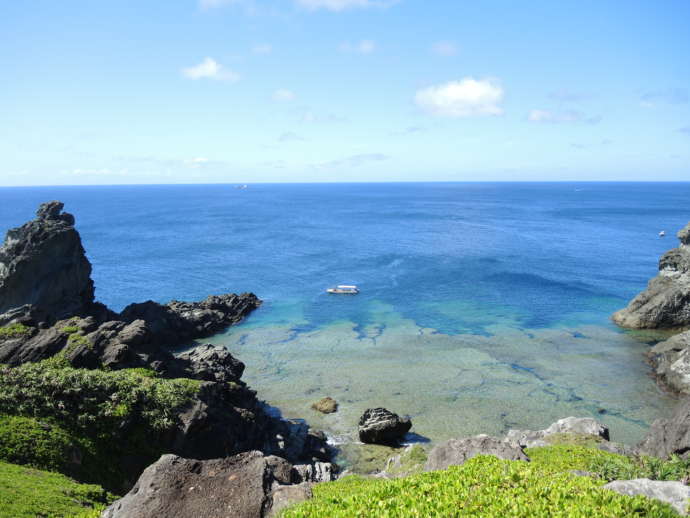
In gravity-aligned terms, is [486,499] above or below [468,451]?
above

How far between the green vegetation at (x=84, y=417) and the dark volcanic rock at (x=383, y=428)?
608 inches

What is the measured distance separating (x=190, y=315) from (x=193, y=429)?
43.1 meters

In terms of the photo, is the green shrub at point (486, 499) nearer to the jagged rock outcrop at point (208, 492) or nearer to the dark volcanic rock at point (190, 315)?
the jagged rock outcrop at point (208, 492)


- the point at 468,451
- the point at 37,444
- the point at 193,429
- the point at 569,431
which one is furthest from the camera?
the point at 569,431

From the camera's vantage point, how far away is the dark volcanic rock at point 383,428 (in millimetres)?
39281

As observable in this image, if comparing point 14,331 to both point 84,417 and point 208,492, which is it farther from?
point 208,492

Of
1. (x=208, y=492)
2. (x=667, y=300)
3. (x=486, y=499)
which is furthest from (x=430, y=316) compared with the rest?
(x=486, y=499)

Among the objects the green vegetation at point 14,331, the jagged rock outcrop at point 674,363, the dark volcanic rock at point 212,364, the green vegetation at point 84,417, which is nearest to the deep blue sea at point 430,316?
the jagged rock outcrop at point 674,363

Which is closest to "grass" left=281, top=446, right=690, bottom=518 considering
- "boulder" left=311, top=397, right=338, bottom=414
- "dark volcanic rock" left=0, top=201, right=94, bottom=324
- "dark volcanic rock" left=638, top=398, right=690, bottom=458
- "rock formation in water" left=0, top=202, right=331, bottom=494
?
"dark volcanic rock" left=638, top=398, right=690, bottom=458

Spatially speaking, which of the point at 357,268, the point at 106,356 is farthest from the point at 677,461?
the point at 357,268

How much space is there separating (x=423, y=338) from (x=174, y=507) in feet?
164

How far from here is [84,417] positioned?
92.8 feet

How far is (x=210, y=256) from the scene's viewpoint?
12206cm

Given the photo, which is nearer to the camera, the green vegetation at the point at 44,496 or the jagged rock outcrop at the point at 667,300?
the green vegetation at the point at 44,496
